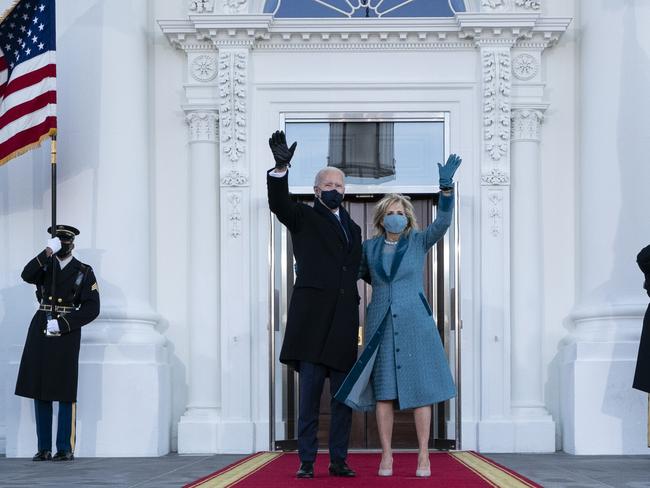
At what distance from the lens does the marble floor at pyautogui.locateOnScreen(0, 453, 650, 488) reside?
695 cm

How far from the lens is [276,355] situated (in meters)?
10.6

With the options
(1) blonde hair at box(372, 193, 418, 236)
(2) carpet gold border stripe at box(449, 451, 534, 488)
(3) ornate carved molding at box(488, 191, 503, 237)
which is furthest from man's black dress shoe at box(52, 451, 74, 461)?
(3) ornate carved molding at box(488, 191, 503, 237)

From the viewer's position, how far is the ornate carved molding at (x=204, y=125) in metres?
10.7

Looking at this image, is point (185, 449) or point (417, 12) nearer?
point (185, 449)

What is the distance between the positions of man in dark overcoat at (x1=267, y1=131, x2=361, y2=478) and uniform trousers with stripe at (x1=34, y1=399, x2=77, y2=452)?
103 inches

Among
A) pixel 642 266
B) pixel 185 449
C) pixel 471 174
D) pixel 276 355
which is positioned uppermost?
pixel 471 174

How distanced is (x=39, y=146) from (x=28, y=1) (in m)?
1.21

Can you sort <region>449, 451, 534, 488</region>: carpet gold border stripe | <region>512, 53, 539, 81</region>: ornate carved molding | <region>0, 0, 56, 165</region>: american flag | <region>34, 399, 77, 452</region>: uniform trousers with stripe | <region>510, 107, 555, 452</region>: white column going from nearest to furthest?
<region>449, 451, 534, 488</region>: carpet gold border stripe < <region>34, 399, 77, 452</region>: uniform trousers with stripe < <region>0, 0, 56, 165</region>: american flag < <region>510, 107, 555, 452</region>: white column < <region>512, 53, 539, 81</region>: ornate carved molding

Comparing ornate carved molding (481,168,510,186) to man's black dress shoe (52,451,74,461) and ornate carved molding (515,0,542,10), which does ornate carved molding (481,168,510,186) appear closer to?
ornate carved molding (515,0,542,10)

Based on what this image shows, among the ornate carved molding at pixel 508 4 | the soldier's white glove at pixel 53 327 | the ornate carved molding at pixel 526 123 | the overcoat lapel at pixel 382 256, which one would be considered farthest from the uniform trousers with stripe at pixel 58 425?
the ornate carved molding at pixel 508 4

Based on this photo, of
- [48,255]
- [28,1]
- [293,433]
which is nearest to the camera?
[48,255]

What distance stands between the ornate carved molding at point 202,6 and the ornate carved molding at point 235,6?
12cm

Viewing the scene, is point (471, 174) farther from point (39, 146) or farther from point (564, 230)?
point (39, 146)

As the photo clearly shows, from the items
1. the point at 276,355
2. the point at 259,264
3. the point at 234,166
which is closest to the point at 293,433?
the point at 276,355
